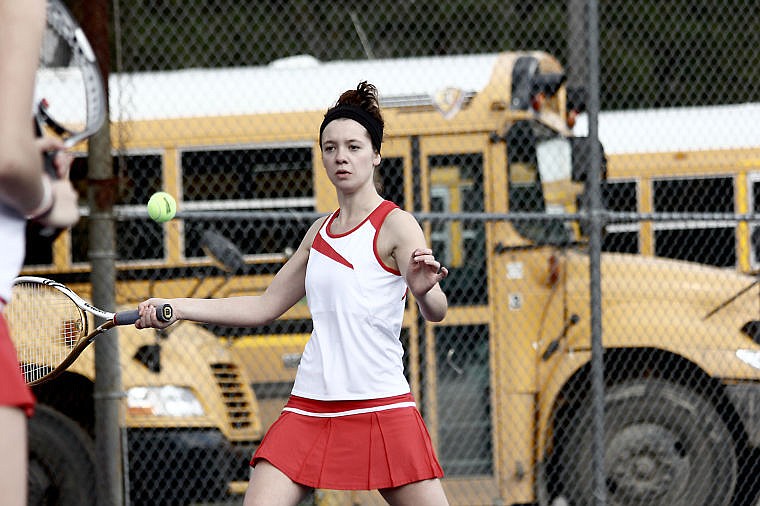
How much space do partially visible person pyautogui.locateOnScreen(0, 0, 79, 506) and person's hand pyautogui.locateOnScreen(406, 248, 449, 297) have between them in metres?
1.29

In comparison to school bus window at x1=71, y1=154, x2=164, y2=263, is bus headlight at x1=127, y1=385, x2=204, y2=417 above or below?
below

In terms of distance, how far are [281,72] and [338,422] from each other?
15.9ft

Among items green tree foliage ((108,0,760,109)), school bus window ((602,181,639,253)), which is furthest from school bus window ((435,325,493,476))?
green tree foliage ((108,0,760,109))

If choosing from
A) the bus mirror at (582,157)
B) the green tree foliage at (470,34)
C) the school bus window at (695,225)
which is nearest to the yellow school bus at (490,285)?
the bus mirror at (582,157)

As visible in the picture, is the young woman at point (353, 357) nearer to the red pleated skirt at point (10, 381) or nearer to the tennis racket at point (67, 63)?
the tennis racket at point (67, 63)

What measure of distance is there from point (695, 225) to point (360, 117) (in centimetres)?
728

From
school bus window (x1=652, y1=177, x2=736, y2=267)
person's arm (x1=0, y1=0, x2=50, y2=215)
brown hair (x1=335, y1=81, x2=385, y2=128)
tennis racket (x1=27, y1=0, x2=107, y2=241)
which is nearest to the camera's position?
person's arm (x1=0, y1=0, x2=50, y2=215)

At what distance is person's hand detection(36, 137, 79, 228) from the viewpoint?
2189 mm

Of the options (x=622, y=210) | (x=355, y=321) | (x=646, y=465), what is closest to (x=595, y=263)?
(x=646, y=465)

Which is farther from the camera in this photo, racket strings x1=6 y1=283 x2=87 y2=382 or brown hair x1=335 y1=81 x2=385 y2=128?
brown hair x1=335 y1=81 x2=385 y2=128

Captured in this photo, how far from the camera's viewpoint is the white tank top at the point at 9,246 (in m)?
2.13

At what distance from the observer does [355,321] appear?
3543 millimetres

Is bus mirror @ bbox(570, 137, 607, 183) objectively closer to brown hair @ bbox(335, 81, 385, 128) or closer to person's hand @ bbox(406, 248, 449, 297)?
brown hair @ bbox(335, 81, 385, 128)

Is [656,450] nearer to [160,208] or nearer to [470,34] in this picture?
[160,208]
